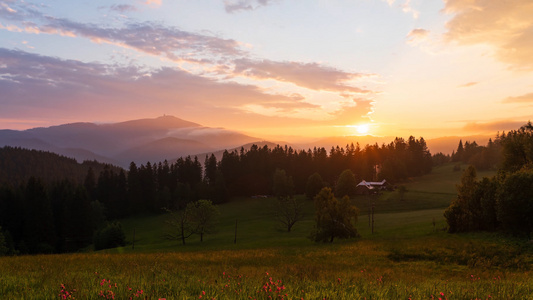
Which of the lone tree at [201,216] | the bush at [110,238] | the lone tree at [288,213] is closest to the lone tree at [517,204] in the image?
the lone tree at [288,213]

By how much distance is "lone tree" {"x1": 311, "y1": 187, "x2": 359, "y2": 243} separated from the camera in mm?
52656

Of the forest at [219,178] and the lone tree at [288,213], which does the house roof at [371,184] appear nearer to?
the forest at [219,178]

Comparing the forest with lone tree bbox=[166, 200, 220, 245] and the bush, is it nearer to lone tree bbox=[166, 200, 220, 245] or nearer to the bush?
the bush

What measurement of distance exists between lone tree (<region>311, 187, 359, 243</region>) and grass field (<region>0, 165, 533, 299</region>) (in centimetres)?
387

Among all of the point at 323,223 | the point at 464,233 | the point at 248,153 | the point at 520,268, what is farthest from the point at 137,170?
the point at 520,268

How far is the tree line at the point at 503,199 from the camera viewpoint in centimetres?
3806

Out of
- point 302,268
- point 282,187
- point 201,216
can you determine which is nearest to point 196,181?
point 282,187

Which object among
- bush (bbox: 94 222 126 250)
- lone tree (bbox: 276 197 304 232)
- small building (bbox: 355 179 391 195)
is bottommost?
bush (bbox: 94 222 126 250)

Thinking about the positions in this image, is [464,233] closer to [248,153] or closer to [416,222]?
[416,222]

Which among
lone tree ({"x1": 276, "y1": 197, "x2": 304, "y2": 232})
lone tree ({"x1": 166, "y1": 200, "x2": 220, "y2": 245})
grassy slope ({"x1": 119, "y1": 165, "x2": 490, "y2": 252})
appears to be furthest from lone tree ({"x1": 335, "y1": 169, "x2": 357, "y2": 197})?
lone tree ({"x1": 166, "y1": 200, "x2": 220, "y2": 245})

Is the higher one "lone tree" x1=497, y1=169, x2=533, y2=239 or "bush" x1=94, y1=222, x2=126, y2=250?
"lone tree" x1=497, y1=169, x2=533, y2=239

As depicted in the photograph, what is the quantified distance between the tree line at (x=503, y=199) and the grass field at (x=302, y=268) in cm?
277

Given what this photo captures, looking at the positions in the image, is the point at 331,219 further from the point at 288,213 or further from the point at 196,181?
the point at 196,181

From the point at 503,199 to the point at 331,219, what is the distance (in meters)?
23.7
